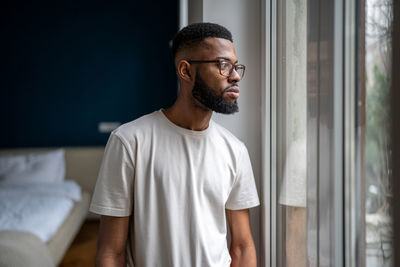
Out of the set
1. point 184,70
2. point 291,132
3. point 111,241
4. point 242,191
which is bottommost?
point 111,241

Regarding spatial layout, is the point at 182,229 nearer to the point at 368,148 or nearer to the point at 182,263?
the point at 182,263

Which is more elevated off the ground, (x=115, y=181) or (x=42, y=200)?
(x=115, y=181)

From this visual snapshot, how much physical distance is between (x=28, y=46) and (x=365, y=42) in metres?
3.63

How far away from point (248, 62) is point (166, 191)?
54cm

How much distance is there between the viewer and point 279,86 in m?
1.00

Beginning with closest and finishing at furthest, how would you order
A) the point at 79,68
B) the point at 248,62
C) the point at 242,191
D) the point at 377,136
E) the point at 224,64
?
the point at 377,136, the point at 224,64, the point at 242,191, the point at 248,62, the point at 79,68

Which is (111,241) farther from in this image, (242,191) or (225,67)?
(225,67)

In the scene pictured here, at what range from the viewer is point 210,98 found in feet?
2.74

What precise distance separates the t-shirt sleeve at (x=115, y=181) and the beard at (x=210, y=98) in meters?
0.25

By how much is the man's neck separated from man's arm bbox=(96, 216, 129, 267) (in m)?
0.31

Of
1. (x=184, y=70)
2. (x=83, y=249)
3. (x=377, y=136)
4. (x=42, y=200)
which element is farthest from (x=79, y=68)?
(x=377, y=136)

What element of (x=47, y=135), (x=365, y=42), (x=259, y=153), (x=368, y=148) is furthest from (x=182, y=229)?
(x=47, y=135)

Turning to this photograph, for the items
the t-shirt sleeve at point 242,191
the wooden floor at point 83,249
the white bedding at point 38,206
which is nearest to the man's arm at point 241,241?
the t-shirt sleeve at point 242,191

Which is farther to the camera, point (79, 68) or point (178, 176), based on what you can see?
point (79, 68)
